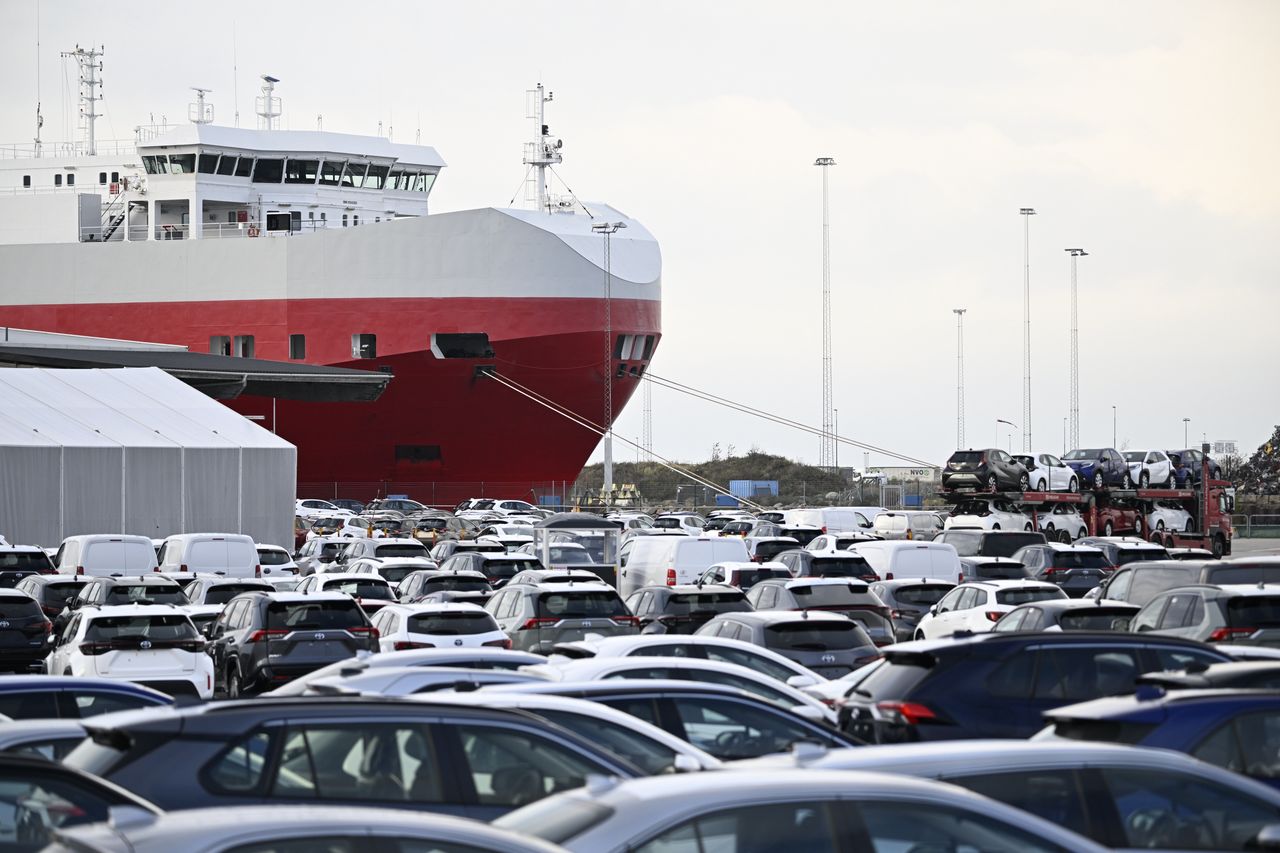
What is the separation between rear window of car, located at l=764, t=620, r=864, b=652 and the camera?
14.7 meters

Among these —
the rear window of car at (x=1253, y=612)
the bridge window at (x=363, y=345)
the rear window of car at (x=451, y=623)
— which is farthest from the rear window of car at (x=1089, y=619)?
the bridge window at (x=363, y=345)

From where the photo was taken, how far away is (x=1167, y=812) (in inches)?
244

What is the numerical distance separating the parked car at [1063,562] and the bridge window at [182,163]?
41418mm

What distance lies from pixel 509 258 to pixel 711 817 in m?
52.2

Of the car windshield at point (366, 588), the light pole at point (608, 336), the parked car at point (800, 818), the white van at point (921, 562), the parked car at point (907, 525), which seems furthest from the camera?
the light pole at point (608, 336)

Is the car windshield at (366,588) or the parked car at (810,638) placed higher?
the parked car at (810,638)

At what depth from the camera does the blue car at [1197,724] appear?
747 centimetres

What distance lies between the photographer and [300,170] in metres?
62.5

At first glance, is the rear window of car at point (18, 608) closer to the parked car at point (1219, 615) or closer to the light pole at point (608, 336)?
the parked car at point (1219, 615)

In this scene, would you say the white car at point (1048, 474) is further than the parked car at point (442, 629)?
Yes

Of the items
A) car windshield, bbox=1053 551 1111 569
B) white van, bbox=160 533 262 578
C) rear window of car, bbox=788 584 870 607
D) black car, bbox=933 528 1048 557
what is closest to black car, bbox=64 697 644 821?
rear window of car, bbox=788 584 870 607

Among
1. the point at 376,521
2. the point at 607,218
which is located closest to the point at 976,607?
the point at 376,521

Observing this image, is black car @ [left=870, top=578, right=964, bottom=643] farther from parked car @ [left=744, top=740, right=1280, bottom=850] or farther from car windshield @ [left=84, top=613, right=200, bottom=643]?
parked car @ [left=744, top=740, right=1280, bottom=850]

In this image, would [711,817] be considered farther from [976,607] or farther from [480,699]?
[976,607]
